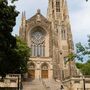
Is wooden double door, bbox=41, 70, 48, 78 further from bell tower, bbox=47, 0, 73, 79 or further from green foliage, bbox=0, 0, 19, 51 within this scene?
green foliage, bbox=0, 0, 19, 51

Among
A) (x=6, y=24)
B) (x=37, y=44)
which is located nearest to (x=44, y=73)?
(x=37, y=44)

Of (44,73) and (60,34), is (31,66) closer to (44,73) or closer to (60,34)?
(44,73)

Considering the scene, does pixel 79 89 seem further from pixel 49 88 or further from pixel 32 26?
pixel 32 26

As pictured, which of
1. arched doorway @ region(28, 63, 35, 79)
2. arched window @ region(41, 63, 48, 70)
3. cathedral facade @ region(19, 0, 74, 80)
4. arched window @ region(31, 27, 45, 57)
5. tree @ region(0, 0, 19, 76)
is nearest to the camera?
tree @ region(0, 0, 19, 76)

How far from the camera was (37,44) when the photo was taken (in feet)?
239

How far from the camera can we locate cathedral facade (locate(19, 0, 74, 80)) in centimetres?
7144

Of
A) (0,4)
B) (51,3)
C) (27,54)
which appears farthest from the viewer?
(51,3)

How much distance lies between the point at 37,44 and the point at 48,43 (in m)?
2.11

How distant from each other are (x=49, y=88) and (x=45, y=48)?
1984cm

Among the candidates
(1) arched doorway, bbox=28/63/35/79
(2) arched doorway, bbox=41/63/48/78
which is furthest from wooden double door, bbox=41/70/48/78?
(1) arched doorway, bbox=28/63/35/79

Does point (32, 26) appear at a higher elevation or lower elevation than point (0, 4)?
higher

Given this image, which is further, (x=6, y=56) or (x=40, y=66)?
(x=40, y=66)

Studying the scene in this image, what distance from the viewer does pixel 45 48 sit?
73.1 metres

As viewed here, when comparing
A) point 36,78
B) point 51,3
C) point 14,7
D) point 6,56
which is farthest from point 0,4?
point 51,3
